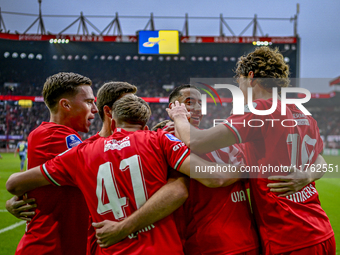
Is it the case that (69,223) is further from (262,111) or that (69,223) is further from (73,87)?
(262,111)

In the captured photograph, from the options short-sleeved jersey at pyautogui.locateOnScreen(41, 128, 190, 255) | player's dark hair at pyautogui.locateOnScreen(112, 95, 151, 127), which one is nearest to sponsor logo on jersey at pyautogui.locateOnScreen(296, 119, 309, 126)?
short-sleeved jersey at pyautogui.locateOnScreen(41, 128, 190, 255)

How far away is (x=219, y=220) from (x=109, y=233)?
790mm

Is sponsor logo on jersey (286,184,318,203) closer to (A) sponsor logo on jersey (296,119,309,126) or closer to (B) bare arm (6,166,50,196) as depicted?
(A) sponsor logo on jersey (296,119,309,126)

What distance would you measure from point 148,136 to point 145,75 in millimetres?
A: 28008

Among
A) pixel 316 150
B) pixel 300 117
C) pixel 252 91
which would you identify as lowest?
pixel 316 150

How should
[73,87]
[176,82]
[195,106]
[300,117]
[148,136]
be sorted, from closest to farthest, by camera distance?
[148,136], [300,117], [73,87], [195,106], [176,82]

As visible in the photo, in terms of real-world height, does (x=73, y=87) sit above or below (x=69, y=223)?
above

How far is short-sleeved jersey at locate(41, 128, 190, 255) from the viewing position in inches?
65.7

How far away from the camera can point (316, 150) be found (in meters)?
2.19

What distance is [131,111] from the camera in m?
1.85

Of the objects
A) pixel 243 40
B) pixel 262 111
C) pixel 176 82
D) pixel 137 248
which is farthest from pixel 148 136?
pixel 176 82

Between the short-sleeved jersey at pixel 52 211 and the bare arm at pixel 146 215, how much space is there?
0.60 metres

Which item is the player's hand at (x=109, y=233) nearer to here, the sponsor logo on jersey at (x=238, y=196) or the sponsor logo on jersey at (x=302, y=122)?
the sponsor logo on jersey at (x=238, y=196)

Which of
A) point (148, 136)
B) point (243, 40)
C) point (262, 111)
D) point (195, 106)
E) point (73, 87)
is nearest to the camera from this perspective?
point (148, 136)
